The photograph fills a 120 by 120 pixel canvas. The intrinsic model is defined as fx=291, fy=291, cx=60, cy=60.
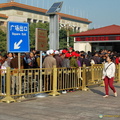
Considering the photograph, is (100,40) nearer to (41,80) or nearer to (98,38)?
(98,38)

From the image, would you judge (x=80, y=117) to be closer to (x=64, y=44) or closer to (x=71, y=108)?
(x=71, y=108)

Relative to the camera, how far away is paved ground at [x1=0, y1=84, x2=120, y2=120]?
7285mm

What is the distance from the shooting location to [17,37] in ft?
34.0

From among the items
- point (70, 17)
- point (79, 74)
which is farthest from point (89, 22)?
point (79, 74)

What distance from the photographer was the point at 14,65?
1110 centimetres

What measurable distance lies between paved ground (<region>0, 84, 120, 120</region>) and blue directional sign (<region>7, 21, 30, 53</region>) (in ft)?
6.35

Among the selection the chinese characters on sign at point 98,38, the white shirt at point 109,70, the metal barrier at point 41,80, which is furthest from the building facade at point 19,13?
the white shirt at point 109,70

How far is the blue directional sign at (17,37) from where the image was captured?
1016cm

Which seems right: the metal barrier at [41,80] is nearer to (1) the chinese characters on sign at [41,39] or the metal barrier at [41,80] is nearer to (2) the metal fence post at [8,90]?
(2) the metal fence post at [8,90]

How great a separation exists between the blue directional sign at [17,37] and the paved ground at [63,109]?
6.35 ft

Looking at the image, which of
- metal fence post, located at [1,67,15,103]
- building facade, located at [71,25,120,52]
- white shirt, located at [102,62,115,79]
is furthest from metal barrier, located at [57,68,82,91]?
building facade, located at [71,25,120,52]

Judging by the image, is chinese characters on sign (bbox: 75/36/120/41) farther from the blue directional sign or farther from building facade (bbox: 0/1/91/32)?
building facade (bbox: 0/1/91/32)

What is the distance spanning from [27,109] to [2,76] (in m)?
1.94

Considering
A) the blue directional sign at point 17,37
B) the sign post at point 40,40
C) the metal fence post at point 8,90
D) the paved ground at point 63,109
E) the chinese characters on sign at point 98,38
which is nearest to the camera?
the paved ground at point 63,109
